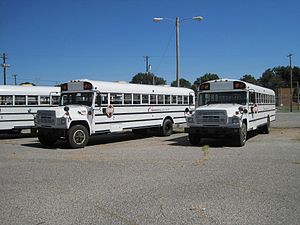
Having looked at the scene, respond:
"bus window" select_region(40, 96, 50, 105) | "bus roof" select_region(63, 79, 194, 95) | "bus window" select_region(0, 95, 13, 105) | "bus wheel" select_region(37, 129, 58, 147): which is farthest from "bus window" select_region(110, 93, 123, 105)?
"bus window" select_region(0, 95, 13, 105)

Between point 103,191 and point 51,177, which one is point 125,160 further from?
point 103,191

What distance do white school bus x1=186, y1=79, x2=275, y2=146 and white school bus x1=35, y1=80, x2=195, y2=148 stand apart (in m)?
2.93

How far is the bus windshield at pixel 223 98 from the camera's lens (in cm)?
1374

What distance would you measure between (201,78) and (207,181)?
11821 centimetres

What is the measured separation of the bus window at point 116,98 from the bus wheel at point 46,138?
270 centimetres

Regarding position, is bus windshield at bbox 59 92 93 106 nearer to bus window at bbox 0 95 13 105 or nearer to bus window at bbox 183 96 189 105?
bus window at bbox 0 95 13 105

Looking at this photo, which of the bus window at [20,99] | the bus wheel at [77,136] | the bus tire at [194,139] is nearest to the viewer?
the bus wheel at [77,136]

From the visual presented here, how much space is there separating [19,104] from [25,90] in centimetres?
81

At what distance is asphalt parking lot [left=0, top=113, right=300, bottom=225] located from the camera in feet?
16.4

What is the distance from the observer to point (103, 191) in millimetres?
6402

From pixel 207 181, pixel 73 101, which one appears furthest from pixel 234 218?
pixel 73 101

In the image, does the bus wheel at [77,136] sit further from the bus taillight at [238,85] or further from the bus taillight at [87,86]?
the bus taillight at [238,85]

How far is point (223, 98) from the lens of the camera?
46.3 ft

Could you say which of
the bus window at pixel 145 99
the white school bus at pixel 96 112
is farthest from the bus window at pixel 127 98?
the bus window at pixel 145 99
